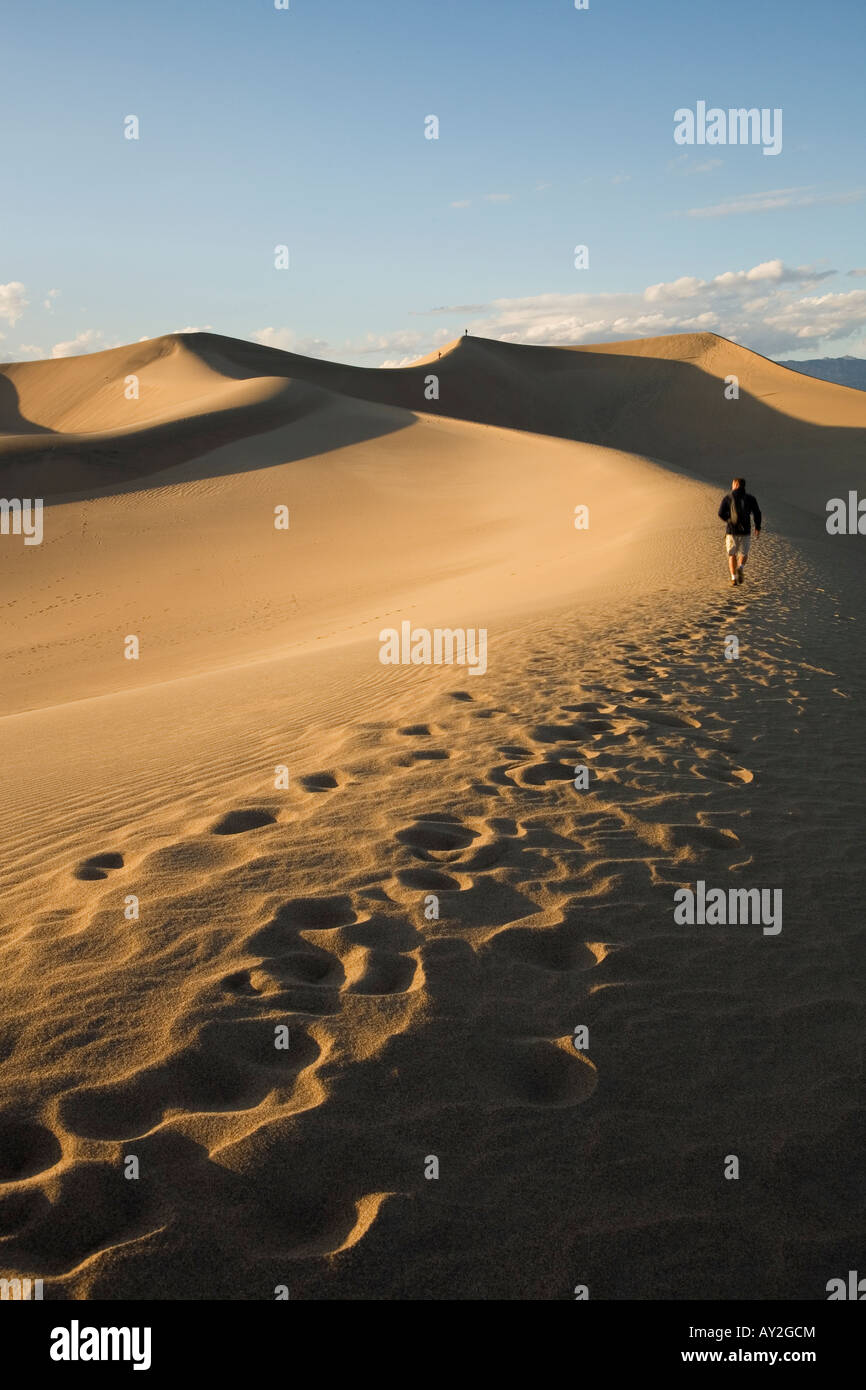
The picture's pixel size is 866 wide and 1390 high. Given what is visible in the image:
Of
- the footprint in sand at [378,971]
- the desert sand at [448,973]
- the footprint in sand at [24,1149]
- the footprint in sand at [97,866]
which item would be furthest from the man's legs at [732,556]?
the footprint in sand at [24,1149]

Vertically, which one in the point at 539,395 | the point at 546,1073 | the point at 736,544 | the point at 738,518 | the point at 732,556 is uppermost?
the point at 539,395

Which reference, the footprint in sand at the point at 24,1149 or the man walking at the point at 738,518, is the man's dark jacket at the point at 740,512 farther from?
the footprint in sand at the point at 24,1149

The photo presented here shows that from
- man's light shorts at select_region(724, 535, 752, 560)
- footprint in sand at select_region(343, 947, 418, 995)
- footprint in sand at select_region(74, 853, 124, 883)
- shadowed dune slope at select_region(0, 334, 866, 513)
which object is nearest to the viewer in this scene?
footprint in sand at select_region(343, 947, 418, 995)

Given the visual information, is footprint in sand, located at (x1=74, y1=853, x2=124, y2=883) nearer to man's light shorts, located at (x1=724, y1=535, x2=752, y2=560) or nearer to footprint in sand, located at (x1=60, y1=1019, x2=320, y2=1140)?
footprint in sand, located at (x1=60, y1=1019, x2=320, y2=1140)

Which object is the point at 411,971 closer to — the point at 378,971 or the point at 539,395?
the point at 378,971


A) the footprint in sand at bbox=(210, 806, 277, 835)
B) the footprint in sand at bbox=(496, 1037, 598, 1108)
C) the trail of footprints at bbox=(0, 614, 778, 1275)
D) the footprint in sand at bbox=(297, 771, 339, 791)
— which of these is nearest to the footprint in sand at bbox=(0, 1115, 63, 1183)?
the trail of footprints at bbox=(0, 614, 778, 1275)

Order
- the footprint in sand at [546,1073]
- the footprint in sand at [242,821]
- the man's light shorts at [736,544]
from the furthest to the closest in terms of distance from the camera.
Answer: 1. the man's light shorts at [736,544]
2. the footprint in sand at [242,821]
3. the footprint in sand at [546,1073]

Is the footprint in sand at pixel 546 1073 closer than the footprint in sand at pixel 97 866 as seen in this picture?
Yes

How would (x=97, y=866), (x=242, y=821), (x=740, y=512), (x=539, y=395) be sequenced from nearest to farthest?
(x=97, y=866) → (x=242, y=821) → (x=740, y=512) → (x=539, y=395)

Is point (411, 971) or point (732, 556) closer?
point (411, 971)

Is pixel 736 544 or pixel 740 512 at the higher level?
pixel 740 512

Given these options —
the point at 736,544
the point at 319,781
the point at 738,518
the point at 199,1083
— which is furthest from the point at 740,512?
the point at 199,1083

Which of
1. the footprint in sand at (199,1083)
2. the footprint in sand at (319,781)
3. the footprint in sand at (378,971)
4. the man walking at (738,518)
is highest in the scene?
the man walking at (738,518)
